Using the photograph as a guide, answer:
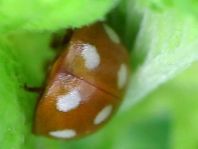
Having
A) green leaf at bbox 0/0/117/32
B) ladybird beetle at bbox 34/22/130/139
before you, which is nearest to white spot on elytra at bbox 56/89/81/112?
ladybird beetle at bbox 34/22/130/139

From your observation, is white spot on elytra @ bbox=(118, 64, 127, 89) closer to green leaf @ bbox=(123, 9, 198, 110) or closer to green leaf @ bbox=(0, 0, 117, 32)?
green leaf @ bbox=(123, 9, 198, 110)

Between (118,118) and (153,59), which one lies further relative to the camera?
(118,118)

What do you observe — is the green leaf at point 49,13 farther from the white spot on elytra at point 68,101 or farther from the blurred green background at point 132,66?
the white spot on elytra at point 68,101

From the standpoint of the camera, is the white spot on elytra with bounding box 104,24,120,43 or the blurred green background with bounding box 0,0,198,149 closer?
the blurred green background with bounding box 0,0,198,149

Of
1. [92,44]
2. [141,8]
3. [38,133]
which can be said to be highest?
[141,8]

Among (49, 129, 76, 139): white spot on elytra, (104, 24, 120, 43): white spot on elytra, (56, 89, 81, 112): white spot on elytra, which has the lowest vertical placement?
(49, 129, 76, 139): white spot on elytra

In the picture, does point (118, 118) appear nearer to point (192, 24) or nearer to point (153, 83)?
point (153, 83)

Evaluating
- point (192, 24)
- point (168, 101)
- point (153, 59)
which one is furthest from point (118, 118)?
point (192, 24)
